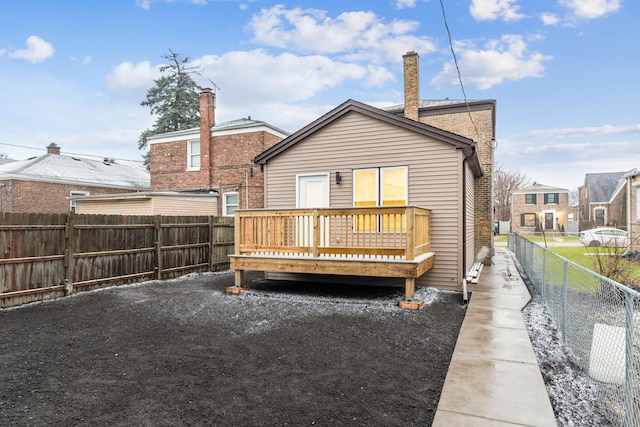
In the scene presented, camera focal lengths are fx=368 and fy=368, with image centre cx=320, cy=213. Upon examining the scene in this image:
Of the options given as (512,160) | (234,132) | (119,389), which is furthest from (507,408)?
(512,160)

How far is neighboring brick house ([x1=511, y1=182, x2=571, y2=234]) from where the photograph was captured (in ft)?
125

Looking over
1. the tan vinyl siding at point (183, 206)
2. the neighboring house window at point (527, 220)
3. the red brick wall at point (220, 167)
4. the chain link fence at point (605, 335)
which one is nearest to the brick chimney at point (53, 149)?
the red brick wall at point (220, 167)

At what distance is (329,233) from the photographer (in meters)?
7.36

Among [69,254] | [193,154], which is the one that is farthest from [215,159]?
[69,254]

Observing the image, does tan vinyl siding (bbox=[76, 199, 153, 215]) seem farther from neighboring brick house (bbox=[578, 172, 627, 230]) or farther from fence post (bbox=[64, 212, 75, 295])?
neighboring brick house (bbox=[578, 172, 627, 230])

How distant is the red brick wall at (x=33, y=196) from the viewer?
64.9ft

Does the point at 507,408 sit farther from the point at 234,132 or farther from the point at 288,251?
the point at 234,132

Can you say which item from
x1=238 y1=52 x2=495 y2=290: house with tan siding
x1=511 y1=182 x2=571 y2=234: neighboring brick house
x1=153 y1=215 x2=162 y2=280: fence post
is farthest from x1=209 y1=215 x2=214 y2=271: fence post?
x1=511 y1=182 x2=571 y2=234: neighboring brick house

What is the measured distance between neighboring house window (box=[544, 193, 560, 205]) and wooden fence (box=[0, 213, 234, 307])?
38.5m

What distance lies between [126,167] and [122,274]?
22.1 metres

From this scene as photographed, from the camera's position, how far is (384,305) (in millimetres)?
6762

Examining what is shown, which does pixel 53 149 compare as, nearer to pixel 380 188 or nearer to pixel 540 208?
pixel 380 188

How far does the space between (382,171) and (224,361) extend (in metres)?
5.80

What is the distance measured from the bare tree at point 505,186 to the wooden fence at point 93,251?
141ft
